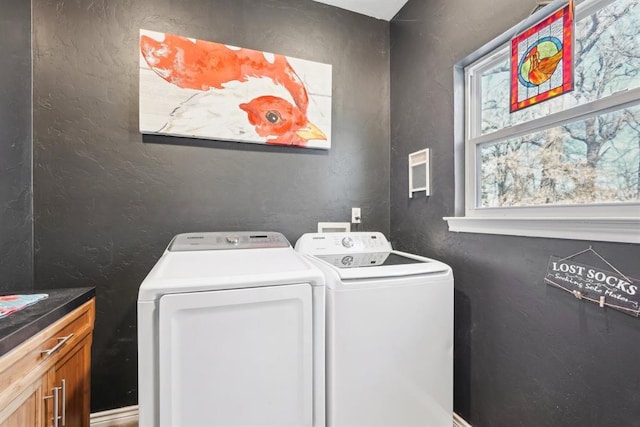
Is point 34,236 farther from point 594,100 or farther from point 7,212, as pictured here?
point 594,100

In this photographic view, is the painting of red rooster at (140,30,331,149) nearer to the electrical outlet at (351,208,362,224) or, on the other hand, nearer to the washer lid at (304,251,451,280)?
the electrical outlet at (351,208,362,224)

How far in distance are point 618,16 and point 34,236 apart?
9.40 feet

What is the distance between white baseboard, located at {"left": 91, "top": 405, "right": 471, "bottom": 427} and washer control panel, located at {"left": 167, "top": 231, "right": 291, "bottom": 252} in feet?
3.39

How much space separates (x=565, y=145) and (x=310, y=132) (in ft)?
4.63

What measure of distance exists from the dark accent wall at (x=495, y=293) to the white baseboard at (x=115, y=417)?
6.24 ft

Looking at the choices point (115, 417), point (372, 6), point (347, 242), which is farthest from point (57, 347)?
point (372, 6)

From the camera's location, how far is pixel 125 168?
5.64ft

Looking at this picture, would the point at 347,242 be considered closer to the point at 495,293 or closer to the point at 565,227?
the point at 495,293

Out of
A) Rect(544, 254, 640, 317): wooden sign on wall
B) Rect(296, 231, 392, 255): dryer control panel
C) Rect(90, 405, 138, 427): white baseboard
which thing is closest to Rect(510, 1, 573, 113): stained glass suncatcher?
Rect(544, 254, 640, 317): wooden sign on wall

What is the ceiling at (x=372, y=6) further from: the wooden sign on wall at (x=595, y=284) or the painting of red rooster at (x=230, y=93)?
the wooden sign on wall at (x=595, y=284)

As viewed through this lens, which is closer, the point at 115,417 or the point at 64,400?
the point at 64,400

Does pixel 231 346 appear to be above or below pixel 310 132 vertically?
below

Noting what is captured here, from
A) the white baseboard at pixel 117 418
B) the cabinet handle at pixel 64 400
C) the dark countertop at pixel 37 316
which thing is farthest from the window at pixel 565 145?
the cabinet handle at pixel 64 400

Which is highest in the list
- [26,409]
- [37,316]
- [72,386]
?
[37,316]
